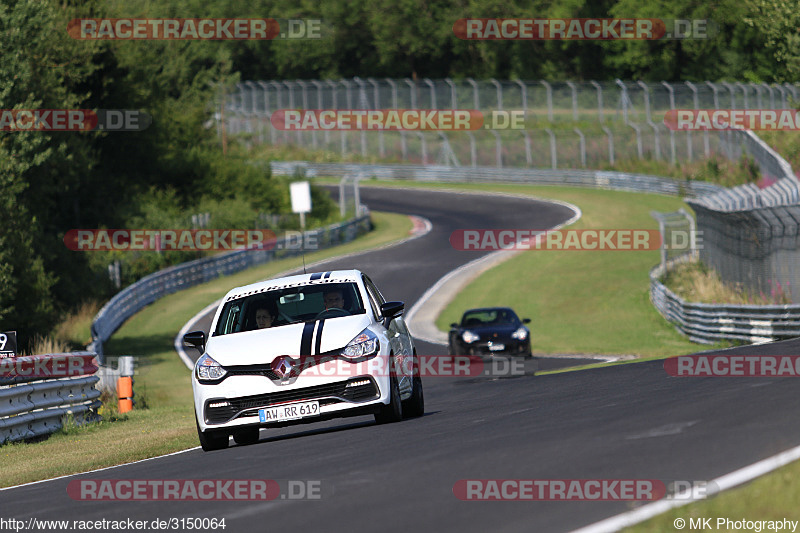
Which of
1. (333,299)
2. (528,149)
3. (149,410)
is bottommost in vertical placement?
(149,410)

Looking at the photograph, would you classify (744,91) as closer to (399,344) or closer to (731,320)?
(731,320)

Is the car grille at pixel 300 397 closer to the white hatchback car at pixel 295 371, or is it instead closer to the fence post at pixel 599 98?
the white hatchback car at pixel 295 371

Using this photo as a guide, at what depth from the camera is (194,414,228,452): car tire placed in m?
11.8

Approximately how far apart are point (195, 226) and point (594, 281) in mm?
20668

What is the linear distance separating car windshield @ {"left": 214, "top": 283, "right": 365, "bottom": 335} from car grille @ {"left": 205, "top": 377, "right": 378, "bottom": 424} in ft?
3.49

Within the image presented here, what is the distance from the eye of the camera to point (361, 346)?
38.1 feet

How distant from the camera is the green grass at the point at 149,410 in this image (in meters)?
13.2

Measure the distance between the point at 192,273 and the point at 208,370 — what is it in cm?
3270

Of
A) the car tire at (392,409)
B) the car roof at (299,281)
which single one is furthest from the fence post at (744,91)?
the car tire at (392,409)

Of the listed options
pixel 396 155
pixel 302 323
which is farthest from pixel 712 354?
pixel 396 155

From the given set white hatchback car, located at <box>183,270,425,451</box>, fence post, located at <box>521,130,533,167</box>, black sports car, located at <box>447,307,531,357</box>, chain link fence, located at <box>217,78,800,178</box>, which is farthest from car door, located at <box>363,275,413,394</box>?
fence post, located at <box>521,130,533,167</box>

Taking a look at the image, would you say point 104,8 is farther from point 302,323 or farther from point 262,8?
point 262,8

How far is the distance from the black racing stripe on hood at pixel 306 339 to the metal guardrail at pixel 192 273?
58.7 ft

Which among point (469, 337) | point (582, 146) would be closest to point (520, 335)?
point (469, 337)
